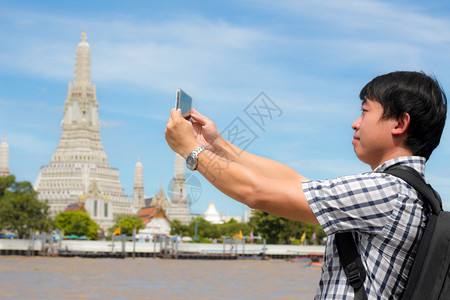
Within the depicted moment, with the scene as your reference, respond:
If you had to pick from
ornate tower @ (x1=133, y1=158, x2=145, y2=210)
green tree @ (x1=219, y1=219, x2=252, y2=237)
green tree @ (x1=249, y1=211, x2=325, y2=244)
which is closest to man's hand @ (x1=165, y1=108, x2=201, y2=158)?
green tree @ (x1=249, y1=211, x2=325, y2=244)

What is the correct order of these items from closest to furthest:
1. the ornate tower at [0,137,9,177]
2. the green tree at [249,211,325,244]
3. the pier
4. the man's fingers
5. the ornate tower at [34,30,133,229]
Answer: the man's fingers, the pier, the green tree at [249,211,325,244], the ornate tower at [34,30,133,229], the ornate tower at [0,137,9,177]

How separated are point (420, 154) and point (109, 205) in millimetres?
79390

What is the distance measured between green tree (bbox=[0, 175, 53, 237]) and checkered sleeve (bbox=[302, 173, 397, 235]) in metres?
45.1

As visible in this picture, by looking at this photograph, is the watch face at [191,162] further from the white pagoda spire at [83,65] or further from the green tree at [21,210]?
the white pagoda spire at [83,65]

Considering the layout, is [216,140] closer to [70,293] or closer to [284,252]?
[70,293]

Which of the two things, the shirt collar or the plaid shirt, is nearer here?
the plaid shirt

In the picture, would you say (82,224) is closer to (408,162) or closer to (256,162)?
(256,162)

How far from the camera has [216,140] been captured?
2137mm

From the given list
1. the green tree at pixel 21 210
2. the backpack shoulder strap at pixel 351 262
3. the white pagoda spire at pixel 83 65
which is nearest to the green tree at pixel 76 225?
the green tree at pixel 21 210

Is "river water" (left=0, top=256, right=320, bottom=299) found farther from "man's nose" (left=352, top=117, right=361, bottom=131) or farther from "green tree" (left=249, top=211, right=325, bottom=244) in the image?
"green tree" (left=249, top=211, right=325, bottom=244)

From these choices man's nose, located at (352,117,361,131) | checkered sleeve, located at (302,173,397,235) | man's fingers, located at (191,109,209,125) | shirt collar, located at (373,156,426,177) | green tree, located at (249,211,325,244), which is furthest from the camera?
green tree, located at (249,211,325,244)

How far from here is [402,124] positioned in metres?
1.67

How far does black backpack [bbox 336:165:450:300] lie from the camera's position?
4.97 feet

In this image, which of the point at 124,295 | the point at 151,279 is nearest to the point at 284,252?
the point at 151,279
